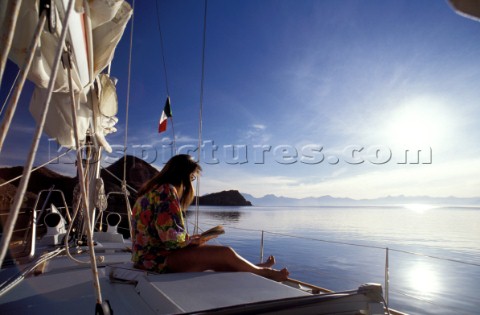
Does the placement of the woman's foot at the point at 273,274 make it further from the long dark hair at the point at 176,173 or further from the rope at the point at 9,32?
the rope at the point at 9,32

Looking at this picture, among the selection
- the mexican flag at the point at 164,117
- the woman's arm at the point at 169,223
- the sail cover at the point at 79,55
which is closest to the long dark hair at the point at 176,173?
the woman's arm at the point at 169,223

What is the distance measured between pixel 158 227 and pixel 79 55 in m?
1.08

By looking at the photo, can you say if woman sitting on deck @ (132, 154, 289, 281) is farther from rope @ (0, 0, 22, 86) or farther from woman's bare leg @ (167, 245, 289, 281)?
rope @ (0, 0, 22, 86)

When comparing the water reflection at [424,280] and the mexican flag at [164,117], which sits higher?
the mexican flag at [164,117]

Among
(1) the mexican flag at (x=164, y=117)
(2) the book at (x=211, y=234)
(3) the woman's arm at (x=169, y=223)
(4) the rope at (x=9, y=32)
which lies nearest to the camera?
(4) the rope at (x=9, y=32)

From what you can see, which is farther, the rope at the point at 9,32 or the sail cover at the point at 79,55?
the sail cover at the point at 79,55

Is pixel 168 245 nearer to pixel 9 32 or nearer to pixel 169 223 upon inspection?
pixel 169 223

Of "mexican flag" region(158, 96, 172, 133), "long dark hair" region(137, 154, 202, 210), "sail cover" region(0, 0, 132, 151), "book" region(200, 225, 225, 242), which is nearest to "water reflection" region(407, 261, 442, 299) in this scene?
"mexican flag" region(158, 96, 172, 133)

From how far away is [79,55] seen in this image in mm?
1869

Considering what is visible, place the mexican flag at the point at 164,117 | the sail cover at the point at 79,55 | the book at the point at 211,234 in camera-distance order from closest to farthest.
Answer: the sail cover at the point at 79,55 < the book at the point at 211,234 < the mexican flag at the point at 164,117

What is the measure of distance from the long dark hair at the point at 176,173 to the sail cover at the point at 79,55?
2.28 ft

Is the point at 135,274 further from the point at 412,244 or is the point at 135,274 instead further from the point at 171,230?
the point at 412,244

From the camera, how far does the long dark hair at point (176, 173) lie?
2057mm

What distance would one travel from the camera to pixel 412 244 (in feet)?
63.9
